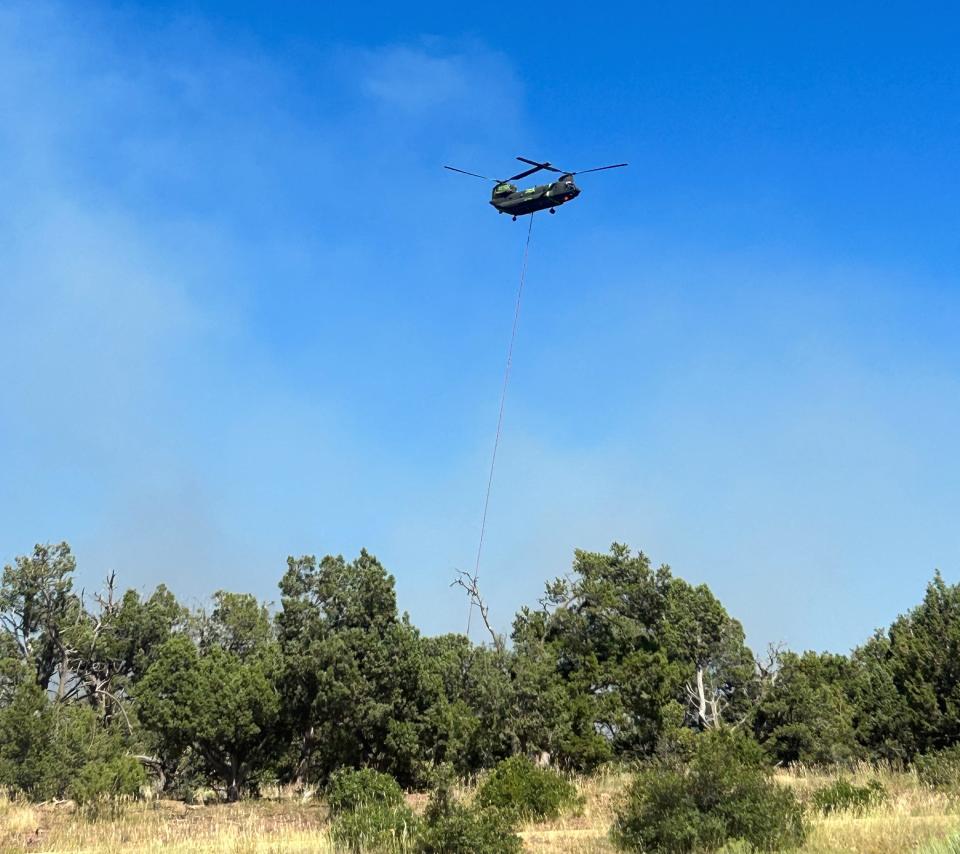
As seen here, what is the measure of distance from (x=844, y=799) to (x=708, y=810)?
5.15m

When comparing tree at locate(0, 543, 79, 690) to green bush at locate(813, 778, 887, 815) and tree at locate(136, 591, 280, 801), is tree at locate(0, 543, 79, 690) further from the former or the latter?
green bush at locate(813, 778, 887, 815)

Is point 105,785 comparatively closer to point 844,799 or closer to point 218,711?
point 218,711

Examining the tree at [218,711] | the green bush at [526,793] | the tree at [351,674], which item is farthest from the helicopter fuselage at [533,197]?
the tree at [218,711]

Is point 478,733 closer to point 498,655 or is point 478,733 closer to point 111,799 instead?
point 498,655

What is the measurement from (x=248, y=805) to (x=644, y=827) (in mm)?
15044

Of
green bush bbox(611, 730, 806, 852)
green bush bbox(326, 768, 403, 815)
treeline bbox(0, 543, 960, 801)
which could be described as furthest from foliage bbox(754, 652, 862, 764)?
green bush bbox(611, 730, 806, 852)

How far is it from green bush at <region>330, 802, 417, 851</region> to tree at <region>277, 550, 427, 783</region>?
9.06 meters

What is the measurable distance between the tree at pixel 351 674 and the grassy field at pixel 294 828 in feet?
6.24

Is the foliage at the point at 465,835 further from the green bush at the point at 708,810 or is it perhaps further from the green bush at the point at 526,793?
the green bush at the point at 526,793

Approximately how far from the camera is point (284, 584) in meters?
29.6

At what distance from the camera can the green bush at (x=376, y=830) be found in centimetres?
1575

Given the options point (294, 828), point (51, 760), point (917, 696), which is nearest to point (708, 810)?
point (294, 828)

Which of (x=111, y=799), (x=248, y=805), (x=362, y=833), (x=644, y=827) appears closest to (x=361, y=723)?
(x=248, y=805)

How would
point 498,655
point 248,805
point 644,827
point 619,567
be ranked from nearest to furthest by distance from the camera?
point 644,827
point 248,805
point 498,655
point 619,567
